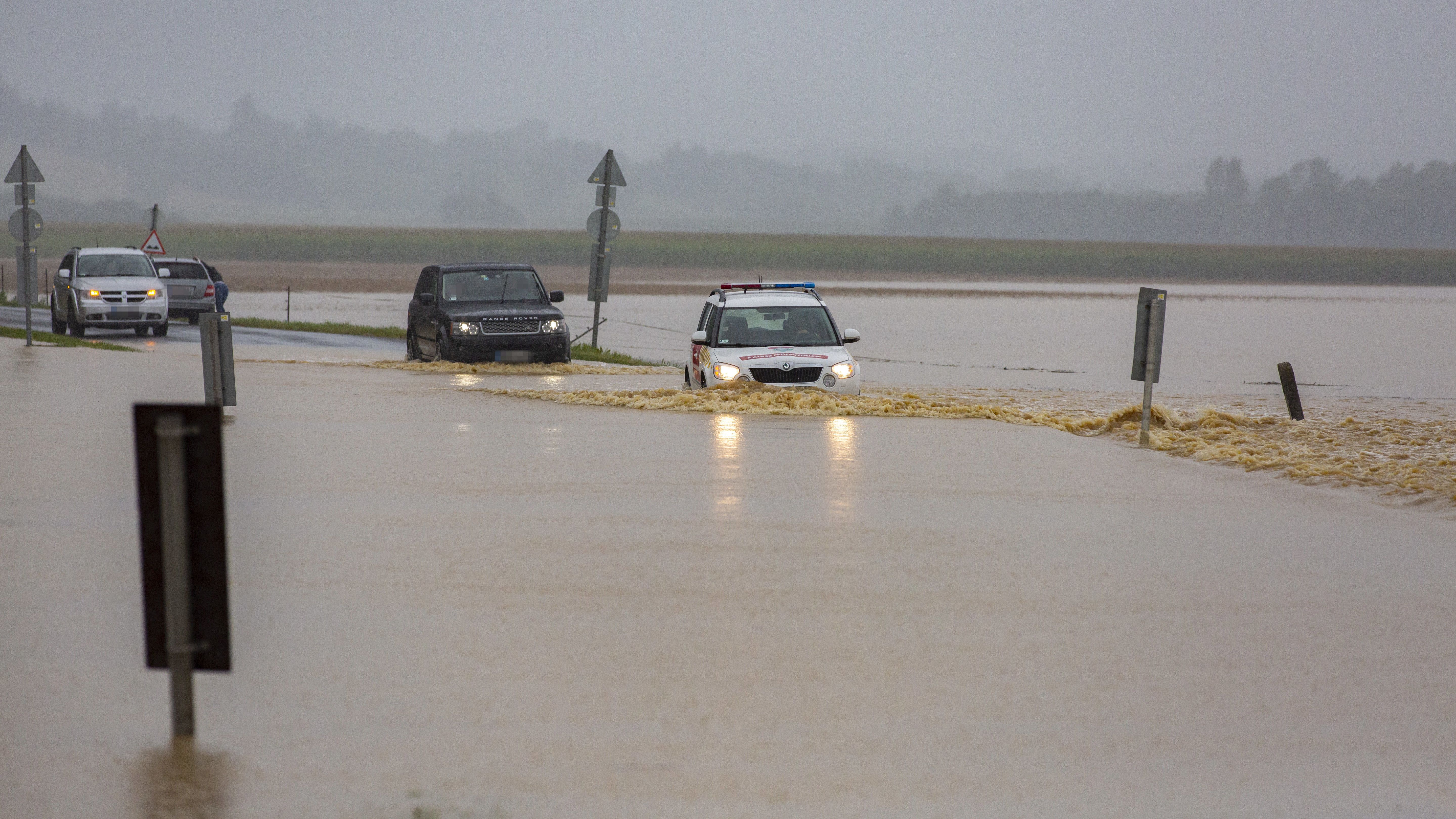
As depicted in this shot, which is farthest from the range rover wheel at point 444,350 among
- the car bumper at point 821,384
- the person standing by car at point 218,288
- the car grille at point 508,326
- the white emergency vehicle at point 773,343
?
the person standing by car at point 218,288

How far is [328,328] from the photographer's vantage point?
3547 cm

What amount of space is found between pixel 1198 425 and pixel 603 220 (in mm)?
12307

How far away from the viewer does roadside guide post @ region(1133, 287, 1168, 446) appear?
1398 cm

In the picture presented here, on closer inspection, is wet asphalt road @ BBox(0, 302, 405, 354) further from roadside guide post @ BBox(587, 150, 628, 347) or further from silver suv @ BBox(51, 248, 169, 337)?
roadside guide post @ BBox(587, 150, 628, 347)

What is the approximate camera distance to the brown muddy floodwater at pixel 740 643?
488cm

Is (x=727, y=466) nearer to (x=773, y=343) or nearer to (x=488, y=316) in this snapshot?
(x=773, y=343)

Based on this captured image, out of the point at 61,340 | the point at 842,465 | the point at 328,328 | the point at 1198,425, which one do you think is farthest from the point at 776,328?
the point at 328,328

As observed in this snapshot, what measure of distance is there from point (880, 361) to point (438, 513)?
2278 centimetres

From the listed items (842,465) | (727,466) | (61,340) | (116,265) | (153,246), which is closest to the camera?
(727,466)

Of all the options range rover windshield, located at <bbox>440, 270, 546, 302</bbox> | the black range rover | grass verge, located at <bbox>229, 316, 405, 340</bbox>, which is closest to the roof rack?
the black range rover

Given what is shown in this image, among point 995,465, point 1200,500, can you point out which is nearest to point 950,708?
point 1200,500

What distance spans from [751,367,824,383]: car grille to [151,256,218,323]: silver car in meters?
21.2

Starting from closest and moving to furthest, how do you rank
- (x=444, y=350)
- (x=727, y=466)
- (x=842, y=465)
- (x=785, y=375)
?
1. (x=727, y=466)
2. (x=842, y=465)
3. (x=785, y=375)
4. (x=444, y=350)

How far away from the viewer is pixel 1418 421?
19.6m
